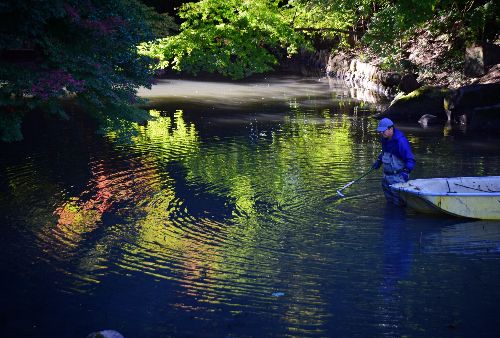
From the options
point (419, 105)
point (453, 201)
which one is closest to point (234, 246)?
point (453, 201)

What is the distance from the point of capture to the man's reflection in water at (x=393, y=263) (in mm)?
7176

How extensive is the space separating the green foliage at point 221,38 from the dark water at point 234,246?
156 inches

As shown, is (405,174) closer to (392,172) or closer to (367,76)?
(392,172)

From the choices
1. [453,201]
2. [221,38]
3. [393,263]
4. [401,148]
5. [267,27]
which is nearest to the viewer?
[393,263]

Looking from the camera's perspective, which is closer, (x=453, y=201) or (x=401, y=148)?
(x=453, y=201)

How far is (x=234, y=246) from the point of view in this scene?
31.3 feet

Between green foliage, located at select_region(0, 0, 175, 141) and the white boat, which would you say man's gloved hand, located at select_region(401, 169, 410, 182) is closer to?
the white boat

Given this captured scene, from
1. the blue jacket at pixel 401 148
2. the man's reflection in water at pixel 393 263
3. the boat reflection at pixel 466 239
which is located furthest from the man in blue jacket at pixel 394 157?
the boat reflection at pixel 466 239

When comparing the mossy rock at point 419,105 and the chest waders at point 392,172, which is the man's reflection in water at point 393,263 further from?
the mossy rock at point 419,105

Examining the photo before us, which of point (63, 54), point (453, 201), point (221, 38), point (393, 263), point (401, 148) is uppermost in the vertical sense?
point (221, 38)

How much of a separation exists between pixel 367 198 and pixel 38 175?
7030mm

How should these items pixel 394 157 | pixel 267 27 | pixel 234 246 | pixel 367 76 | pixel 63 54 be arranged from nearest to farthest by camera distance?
pixel 234 246 < pixel 63 54 < pixel 394 157 < pixel 267 27 < pixel 367 76

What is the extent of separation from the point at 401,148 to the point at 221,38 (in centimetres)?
1205

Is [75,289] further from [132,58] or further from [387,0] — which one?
[387,0]
